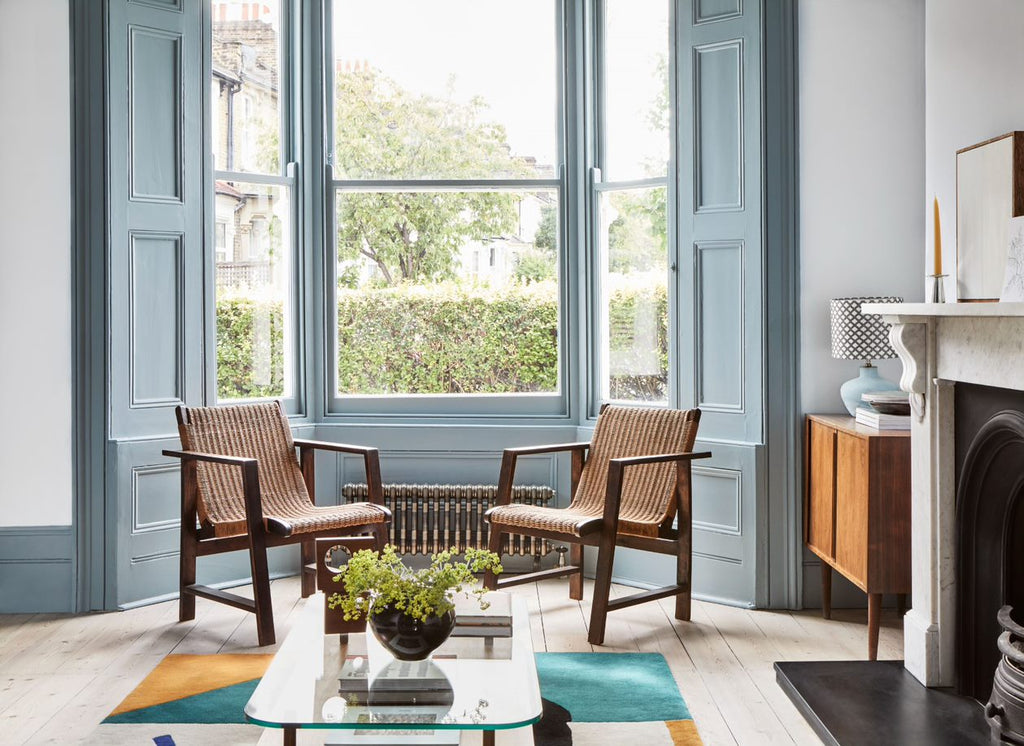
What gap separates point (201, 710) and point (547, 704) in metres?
1.05

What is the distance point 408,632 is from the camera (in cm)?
236

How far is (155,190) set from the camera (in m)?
4.28

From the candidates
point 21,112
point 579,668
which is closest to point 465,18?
point 21,112

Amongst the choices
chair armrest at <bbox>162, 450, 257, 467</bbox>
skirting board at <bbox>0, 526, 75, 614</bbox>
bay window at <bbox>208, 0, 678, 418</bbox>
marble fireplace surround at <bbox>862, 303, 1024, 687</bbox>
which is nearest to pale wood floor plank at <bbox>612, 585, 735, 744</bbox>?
marble fireplace surround at <bbox>862, 303, 1024, 687</bbox>

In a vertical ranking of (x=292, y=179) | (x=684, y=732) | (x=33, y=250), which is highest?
(x=292, y=179)

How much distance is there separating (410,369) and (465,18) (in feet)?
5.65

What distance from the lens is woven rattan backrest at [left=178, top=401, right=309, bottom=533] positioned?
398cm

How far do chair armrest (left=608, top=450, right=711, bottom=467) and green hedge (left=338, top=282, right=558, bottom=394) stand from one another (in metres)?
1.07

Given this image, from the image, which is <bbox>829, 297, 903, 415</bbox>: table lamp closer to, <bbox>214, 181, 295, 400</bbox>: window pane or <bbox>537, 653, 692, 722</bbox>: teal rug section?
<bbox>537, 653, 692, 722</bbox>: teal rug section

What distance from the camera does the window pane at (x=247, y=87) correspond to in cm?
463

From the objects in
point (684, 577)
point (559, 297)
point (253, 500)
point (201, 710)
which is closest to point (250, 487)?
point (253, 500)

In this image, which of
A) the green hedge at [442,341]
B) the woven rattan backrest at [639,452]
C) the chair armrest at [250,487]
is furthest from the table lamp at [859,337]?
the chair armrest at [250,487]

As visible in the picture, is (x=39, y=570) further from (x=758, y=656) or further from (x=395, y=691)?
(x=758, y=656)

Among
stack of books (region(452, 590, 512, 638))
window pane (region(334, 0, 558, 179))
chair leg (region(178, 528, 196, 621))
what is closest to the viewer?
stack of books (region(452, 590, 512, 638))
